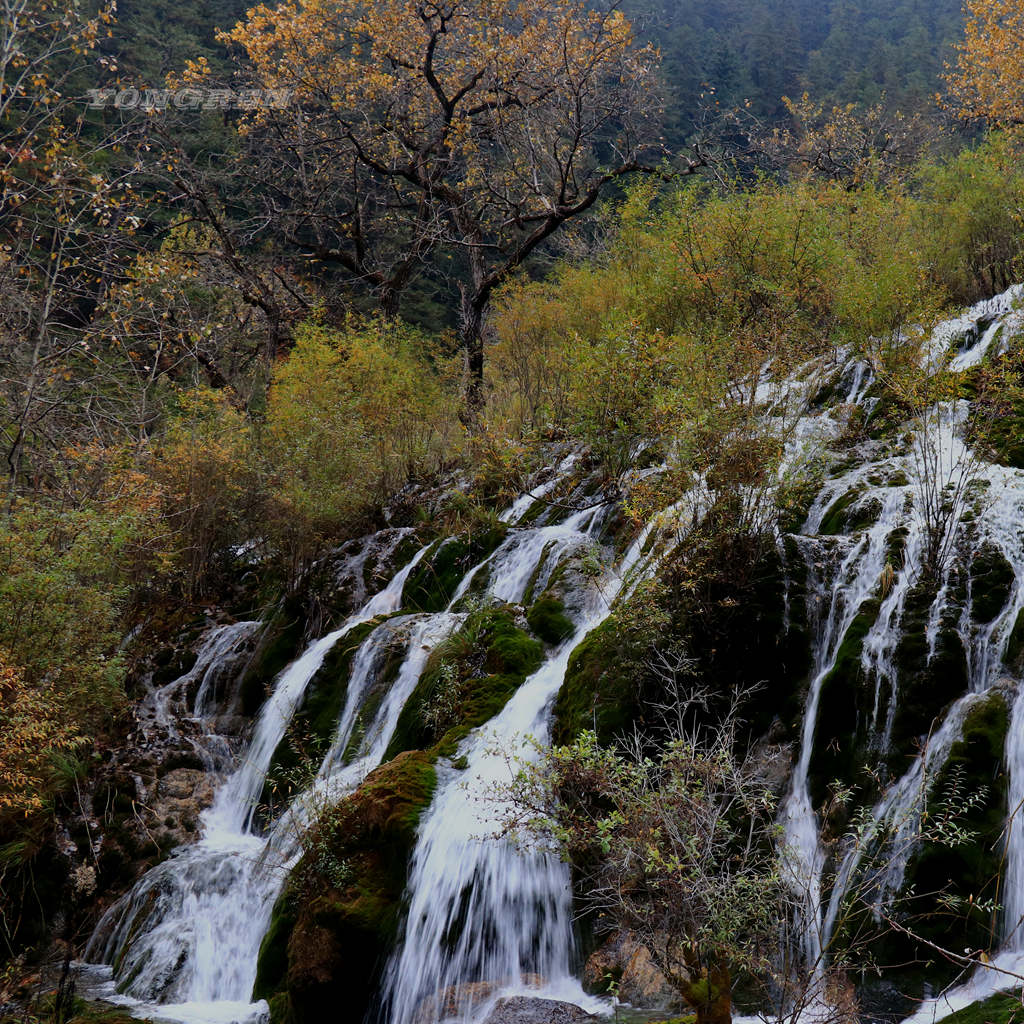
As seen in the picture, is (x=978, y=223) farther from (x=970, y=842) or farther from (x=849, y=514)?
(x=970, y=842)

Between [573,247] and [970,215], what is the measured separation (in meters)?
9.04

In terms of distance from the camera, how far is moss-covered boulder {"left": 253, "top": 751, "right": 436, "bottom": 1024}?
6.11 m

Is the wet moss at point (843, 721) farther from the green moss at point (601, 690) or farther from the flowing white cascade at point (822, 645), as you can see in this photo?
the green moss at point (601, 690)

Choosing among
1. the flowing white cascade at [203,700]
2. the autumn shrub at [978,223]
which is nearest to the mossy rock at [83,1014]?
the flowing white cascade at [203,700]

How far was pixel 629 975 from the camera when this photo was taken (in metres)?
5.75

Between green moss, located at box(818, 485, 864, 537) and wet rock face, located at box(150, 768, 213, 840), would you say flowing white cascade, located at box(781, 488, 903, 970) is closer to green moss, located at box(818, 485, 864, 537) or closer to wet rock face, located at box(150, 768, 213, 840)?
green moss, located at box(818, 485, 864, 537)

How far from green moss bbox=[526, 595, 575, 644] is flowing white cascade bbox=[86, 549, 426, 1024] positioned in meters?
2.44

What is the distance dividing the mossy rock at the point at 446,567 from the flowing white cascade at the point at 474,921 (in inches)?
195

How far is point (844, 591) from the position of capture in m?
7.12

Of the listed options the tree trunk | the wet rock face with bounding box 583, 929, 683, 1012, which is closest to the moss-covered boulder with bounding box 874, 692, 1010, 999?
the wet rock face with bounding box 583, 929, 683, 1012

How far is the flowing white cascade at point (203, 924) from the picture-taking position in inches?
291

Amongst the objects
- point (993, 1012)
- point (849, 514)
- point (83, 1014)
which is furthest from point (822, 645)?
point (83, 1014)

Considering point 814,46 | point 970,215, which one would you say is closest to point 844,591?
point 970,215

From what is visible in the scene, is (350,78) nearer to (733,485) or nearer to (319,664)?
(319,664)
